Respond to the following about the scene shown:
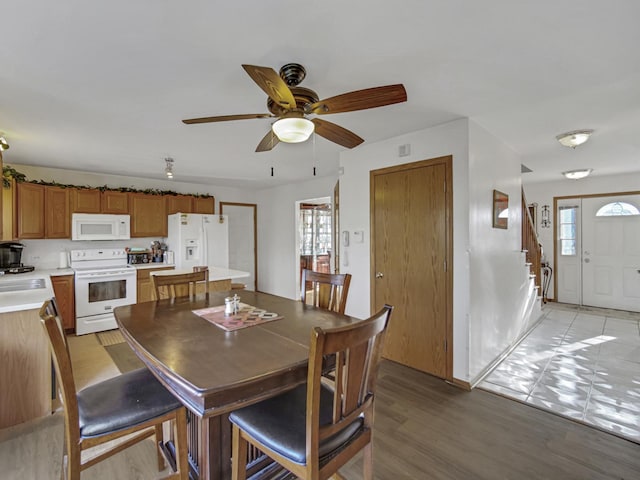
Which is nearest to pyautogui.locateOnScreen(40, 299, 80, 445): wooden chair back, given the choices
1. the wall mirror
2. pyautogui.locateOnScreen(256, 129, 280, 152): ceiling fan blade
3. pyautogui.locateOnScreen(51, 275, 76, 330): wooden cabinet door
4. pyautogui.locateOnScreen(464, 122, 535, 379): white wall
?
pyautogui.locateOnScreen(256, 129, 280, 152): ceiling fan blade

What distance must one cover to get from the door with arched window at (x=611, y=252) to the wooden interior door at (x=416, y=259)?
15.0 ft

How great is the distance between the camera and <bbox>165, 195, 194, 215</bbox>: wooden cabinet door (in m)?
5.27

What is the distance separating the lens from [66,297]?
13.3ft

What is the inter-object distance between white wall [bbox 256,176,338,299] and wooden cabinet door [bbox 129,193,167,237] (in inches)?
80.7

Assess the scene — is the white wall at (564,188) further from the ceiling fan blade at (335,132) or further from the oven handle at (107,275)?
the oven handle at (107,275)

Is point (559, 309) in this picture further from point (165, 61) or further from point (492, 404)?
point (165, 61)

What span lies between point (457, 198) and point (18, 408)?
3.81m

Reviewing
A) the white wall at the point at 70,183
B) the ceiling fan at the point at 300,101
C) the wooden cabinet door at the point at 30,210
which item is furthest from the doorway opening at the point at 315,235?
the ceiling fan at the point at 300,101

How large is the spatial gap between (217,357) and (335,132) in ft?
5.01

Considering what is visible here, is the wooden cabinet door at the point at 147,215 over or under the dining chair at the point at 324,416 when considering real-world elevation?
over

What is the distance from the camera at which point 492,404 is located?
244 cm

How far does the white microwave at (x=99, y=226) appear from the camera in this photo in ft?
14.4

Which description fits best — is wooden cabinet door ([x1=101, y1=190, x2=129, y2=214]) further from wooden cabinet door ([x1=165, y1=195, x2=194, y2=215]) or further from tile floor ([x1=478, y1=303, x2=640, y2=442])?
tile floor ([x1=478, y1=303, x2=640, y2=442])

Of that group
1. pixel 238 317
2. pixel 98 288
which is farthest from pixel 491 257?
pixel 98 288
